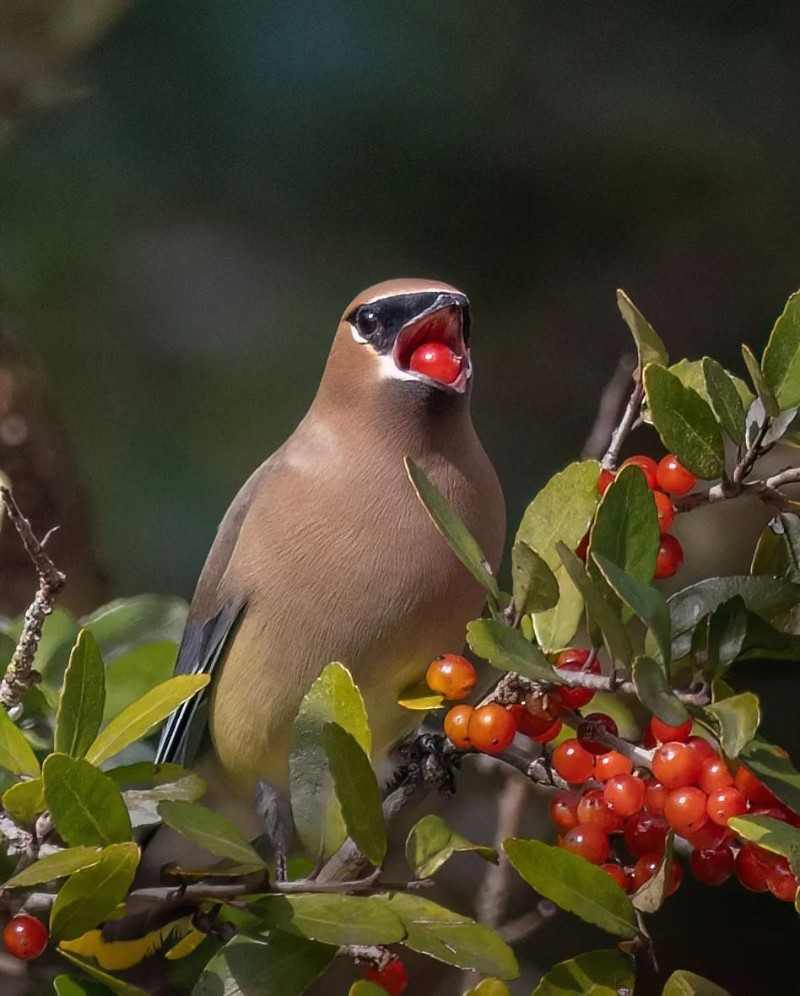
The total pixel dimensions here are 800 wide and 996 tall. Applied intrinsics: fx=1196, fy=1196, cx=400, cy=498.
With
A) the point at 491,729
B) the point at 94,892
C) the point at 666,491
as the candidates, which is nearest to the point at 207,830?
the point at 94,892

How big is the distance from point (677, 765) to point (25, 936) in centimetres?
43

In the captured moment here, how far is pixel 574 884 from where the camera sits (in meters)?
0.71

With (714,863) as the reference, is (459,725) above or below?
above

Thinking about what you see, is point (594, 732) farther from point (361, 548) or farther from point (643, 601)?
point (361, 548)

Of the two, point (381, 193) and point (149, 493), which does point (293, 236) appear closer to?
point (381, 193)

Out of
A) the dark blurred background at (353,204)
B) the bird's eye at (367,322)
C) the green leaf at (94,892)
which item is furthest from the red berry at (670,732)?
the dark blurred background at (353,204)

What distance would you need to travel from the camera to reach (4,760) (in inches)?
30.5

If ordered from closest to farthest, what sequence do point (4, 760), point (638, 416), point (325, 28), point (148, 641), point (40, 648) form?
point (4, 760)
point (638, 416)
point (40, 648)
point (148, 641)
point (325, 28)

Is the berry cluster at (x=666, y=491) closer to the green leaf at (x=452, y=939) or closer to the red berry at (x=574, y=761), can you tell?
the red berry at (x=574, y=761)

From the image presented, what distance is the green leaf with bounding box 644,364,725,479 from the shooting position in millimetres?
734

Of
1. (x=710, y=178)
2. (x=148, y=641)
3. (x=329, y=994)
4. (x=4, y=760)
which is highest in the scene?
(x=710, y=178)

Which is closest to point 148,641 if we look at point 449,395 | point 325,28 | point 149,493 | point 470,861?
point 149,493

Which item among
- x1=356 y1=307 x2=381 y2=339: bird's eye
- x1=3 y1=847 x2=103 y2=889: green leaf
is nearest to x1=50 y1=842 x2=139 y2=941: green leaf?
x1=3 y1=847 x2=103 y2=889: green leaf

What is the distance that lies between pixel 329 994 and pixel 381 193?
969 millimetres
